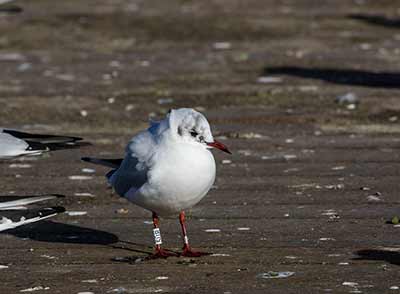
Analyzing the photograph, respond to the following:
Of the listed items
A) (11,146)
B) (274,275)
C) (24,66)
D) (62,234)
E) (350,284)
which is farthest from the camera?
(24,66)

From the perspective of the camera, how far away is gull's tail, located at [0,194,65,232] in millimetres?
6258

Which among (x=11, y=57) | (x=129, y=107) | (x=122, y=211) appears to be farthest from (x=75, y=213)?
(x=11, y=57)

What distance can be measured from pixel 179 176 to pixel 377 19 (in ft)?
36.2

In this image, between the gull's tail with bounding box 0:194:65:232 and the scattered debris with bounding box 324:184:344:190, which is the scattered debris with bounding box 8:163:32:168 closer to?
the scattered debris with bounding box 324:184:344:190

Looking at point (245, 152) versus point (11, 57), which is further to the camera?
point (11, 57)

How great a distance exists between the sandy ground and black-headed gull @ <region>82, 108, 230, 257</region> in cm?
34

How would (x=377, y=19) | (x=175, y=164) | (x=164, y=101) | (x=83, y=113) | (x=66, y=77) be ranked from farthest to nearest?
(x=377, y=19)
(x=66, y=77)
(x=164, y=101)
(x=83, y=113)
(x=175, y=164)

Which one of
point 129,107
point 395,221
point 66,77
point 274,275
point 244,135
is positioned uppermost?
point 274,275

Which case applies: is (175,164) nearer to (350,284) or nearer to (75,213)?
(350,284)

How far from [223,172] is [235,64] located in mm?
4914

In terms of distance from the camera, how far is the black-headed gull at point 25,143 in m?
6.92

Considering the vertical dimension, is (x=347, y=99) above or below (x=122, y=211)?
below

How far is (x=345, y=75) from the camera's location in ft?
41.2

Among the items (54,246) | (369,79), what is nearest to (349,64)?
(369,79)
